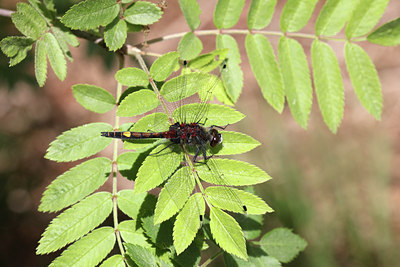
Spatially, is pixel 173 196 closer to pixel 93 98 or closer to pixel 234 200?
pixel 234 200

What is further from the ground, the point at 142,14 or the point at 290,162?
the point at 142,14

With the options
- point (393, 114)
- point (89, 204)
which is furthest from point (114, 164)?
point (393, 114)

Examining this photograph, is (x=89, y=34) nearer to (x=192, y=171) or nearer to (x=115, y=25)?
(x=115, y=25)

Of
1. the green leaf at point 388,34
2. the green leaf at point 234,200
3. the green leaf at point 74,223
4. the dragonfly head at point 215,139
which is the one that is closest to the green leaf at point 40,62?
the green leaf at point 74,223

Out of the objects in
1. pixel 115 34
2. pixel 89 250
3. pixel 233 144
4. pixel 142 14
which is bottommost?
pixel 89 250

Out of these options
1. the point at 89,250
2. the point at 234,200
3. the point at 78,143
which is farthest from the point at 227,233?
the point at 78,143

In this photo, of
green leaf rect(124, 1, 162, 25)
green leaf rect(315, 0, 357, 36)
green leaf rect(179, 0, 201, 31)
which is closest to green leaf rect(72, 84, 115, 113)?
green leaf rect(124, 1, 162, 25)
